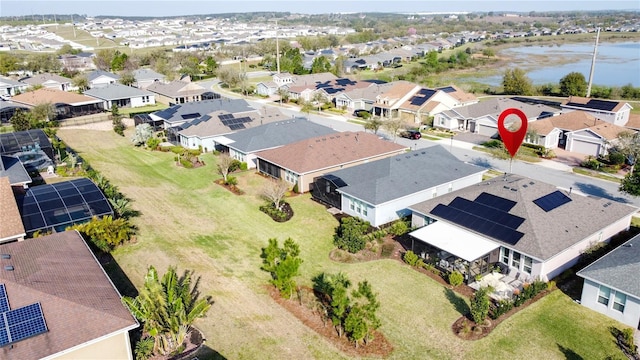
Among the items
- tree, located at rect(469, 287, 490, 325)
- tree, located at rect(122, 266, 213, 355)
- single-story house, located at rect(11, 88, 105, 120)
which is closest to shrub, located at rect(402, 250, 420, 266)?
tree, located at rect(469, 287, 490, 325)

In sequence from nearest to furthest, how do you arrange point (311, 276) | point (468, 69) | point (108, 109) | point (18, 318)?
1. point (18, 318)
2. point (311, 276)
3. point (108, 109)
4. point (468, 69)

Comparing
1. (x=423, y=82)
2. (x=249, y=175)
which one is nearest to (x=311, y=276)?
(x=249, y=175)

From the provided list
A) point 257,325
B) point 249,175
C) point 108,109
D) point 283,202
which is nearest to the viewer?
point 257,325

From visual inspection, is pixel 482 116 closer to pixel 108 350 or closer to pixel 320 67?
pixel 108 350

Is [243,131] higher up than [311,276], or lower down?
higher up

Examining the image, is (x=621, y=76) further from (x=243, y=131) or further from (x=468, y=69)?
(x=243, y=131)

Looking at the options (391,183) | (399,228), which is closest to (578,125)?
(391,183)

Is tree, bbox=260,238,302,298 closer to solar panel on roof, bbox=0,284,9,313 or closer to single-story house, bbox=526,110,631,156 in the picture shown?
solar panel on roof, bbox=0,284,9,313

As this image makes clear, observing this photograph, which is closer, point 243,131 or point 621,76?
point 243,131
